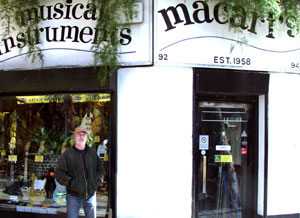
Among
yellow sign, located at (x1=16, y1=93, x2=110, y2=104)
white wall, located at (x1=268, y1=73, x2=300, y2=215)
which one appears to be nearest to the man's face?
yellow sign, located at (x1=16, y1=93, x2=110, y2=104)

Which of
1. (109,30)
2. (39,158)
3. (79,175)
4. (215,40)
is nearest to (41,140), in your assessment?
(39,158)

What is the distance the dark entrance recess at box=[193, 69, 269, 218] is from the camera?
194 inches

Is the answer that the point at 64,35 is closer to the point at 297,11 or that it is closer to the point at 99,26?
the point at 99,26

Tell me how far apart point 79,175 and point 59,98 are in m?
1.80

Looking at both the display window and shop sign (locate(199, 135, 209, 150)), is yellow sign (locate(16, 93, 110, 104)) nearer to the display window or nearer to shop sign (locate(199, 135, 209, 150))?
the display window

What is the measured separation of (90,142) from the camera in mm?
5129

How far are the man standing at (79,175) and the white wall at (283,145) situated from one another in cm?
277

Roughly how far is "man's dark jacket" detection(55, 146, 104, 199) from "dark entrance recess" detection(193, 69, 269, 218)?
5.69 feet

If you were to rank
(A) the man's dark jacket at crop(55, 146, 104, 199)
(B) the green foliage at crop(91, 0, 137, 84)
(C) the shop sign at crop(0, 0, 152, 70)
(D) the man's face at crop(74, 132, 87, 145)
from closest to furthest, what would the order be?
(A) the man's dark jacket at crop(55, 146, 104, 199)
(D) the man's face at crop(74, 132, 87, 145)
(B) the green foliage at crop(91, 0, 137, 84)
(C) the shop sign at crop(0, 0, 152, 70)

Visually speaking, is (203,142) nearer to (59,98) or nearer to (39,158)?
(59,98)

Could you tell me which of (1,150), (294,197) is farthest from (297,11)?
(1,150)

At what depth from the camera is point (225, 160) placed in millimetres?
5094

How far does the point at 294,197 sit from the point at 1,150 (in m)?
5.12

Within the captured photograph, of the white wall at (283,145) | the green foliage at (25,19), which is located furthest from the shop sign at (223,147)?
the green foliage at (25,19)
